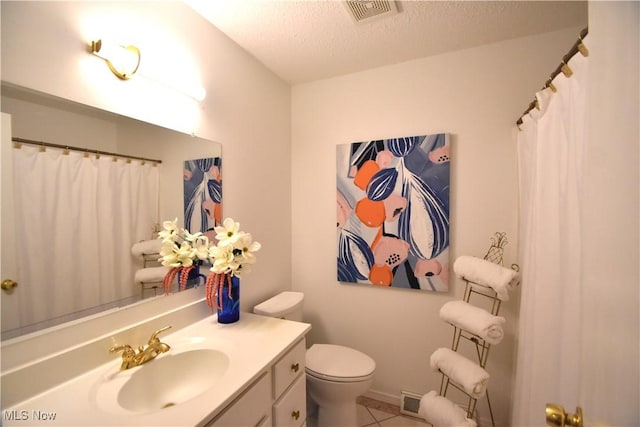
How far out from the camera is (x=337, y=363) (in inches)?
63.6

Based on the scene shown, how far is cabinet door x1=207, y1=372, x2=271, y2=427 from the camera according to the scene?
32.1 inches

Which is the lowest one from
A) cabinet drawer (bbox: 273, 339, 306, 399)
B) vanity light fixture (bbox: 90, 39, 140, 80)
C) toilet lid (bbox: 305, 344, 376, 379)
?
toilet lid (bbox: 305, 344, 376, 379)

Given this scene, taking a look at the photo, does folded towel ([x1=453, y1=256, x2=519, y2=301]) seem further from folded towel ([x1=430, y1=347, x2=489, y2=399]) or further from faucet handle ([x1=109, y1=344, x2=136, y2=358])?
faucet handle ([x1=109, y1=344, x2=136, y2=358])

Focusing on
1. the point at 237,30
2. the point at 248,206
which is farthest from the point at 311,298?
the point at 237,30

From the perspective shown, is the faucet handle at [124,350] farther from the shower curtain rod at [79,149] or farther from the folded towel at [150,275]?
the shower curtain rod at [79,149]

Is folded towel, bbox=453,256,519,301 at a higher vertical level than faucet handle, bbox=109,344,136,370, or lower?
higher

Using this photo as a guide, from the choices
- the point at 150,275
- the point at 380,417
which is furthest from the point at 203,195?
the point at 380,417

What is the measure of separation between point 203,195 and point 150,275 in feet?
1.53

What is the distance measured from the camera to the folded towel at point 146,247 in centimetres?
110

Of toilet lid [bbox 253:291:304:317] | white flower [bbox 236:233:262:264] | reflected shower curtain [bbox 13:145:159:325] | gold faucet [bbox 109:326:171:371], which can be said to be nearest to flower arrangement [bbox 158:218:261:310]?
white flower [bbox 236:233:262:264]

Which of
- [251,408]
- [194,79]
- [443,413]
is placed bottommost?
[443,413]

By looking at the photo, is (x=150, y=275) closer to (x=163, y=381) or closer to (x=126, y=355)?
(x=126, y=355)

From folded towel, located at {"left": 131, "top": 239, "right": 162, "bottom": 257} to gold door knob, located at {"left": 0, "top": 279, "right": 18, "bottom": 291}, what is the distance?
1.13ft

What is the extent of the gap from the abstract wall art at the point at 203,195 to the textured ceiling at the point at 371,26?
30.4 inches
